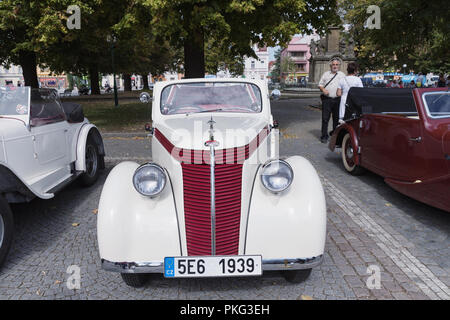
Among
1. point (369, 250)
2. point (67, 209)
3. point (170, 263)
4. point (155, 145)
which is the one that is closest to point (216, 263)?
point (170, 263)

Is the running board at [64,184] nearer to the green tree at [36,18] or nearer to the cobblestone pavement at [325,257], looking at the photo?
the cobblestone pavement at [325,257]

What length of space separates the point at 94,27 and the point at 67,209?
506 inches

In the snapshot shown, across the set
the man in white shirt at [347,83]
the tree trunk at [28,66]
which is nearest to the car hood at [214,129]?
the man in white shirt at [347,83]

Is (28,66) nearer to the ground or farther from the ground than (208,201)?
farther from the ground

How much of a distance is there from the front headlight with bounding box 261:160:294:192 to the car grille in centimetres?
26

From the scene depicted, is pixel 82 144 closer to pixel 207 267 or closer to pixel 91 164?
pixel 91 164

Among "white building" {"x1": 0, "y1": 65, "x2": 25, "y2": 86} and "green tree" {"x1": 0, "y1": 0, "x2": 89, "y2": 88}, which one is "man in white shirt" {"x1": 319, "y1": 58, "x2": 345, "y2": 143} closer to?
"green tree" {"x1": 0, "y1": 0, "x2": 89, "y2": 88}

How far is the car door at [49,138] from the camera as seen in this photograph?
4613mm

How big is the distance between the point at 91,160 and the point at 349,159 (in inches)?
185

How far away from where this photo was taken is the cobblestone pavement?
3020 mm

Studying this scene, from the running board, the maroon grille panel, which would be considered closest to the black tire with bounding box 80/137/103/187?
the running board

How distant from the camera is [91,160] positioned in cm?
632

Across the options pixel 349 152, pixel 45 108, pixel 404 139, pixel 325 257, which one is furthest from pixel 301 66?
pixel 325 257
